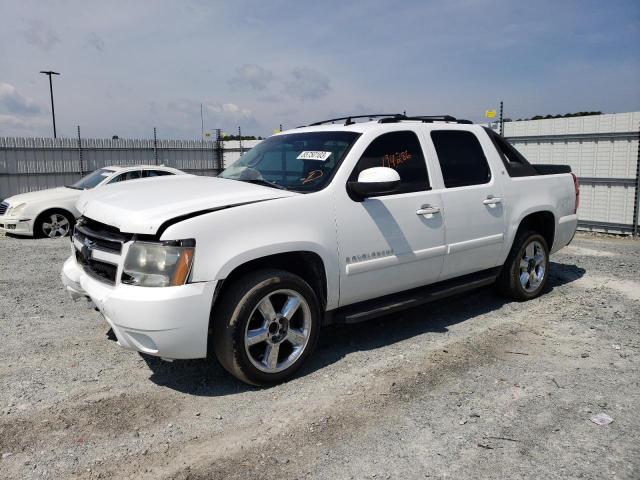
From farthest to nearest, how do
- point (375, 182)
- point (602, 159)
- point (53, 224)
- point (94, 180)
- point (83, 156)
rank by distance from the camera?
point (83, 156) → point (94, 180) → point (602, 159) → point (53, 224) → point (375, 182)

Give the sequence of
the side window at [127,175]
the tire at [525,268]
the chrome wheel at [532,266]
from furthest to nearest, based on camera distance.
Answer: the side window at [127,175] → the chrome wheel at [532,266] → the tire at [525,268]

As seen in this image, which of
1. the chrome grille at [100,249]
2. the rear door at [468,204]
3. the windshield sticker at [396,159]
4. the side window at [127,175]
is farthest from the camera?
the side window at [127,175]

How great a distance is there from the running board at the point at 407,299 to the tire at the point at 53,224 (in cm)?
842

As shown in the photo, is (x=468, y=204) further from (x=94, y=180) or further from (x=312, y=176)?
(x=94, y=180)

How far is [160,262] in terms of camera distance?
321cm

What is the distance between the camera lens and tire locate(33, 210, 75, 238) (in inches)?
409

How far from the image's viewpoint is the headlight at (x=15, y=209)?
1025cm

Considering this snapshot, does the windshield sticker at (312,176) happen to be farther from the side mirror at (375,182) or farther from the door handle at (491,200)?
the door handle at (491,200)

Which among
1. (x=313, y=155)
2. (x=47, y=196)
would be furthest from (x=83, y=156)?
(x=313, y=155)

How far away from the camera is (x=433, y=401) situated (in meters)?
3.48

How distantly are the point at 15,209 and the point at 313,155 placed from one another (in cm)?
848

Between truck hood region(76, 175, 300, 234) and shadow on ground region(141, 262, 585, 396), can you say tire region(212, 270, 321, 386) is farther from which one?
truck hood region(76, 175, 300, 234)

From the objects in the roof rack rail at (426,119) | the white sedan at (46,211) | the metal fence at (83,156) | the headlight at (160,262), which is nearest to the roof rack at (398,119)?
the roof rack rail at (426,119)

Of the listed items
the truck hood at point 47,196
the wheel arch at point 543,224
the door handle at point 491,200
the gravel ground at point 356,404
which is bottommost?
the gravel ground at point 356,404
